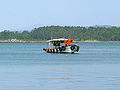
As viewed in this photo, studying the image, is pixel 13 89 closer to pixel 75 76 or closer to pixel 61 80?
pixel 61 80

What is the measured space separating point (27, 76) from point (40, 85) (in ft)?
26.7

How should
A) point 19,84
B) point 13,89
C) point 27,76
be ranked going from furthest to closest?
point 27,76, point 19,84, point 13,89

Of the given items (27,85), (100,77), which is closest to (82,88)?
(27,85)

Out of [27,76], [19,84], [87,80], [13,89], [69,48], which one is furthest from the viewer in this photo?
[69,48]

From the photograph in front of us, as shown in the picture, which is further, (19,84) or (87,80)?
(87,80)

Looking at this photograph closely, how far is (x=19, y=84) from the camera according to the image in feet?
141

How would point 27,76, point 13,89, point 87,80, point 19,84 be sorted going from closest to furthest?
point 13,89 → point 19,84 → point 87,80 → point 27,76

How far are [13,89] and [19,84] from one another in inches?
126

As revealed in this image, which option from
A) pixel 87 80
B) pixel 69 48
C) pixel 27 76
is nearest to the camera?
pixel 87 80

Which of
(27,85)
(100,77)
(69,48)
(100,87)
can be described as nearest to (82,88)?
(100,87)

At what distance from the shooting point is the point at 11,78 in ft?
157

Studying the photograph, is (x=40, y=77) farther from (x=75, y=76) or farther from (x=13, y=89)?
(x=13, y=89)

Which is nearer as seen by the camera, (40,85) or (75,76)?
(40,85)

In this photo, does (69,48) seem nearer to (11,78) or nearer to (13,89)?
(11,78)
